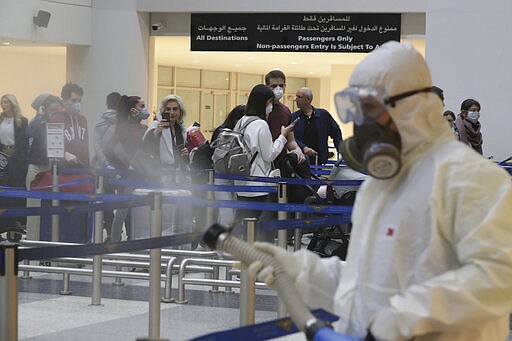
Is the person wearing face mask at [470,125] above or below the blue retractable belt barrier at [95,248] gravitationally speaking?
above

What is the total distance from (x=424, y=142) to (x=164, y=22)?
1665 centimetres

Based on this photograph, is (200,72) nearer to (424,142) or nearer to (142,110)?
(142,110)

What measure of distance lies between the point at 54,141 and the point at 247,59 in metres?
17.8

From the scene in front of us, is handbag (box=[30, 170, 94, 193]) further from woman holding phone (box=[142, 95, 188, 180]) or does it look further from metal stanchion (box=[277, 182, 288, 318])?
metal stanchion (box=[277, 182, 288, 318])

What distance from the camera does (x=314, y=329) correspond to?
299 cm

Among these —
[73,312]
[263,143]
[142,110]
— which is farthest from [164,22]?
[73,312]

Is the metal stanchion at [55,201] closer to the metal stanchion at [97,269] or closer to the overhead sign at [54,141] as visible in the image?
the overhead sign at [54,141]

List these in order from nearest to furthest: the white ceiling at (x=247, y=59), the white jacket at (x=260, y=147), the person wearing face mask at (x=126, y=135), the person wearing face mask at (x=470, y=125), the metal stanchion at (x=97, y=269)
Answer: the metal stanchion at (x=97, y=269) → the white jacket at (x=260, y=147) → the person wearing face mask at (x=126, y=135) → the person wearing face mask at (x=470, y=125) → the white ceiling at (x=247, y=59)

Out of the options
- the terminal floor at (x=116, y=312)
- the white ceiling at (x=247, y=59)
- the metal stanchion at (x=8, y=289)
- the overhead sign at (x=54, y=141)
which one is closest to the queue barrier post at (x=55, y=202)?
the overhead sign at (x=54, y=141)

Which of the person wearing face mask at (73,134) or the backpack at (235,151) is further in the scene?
the person wearing face mask at (73,134)

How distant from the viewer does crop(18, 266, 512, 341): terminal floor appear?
7176 mm

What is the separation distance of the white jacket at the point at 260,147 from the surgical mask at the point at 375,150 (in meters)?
5.88

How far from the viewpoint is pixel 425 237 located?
295 centimetres

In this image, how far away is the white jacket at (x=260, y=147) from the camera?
29.8ft
